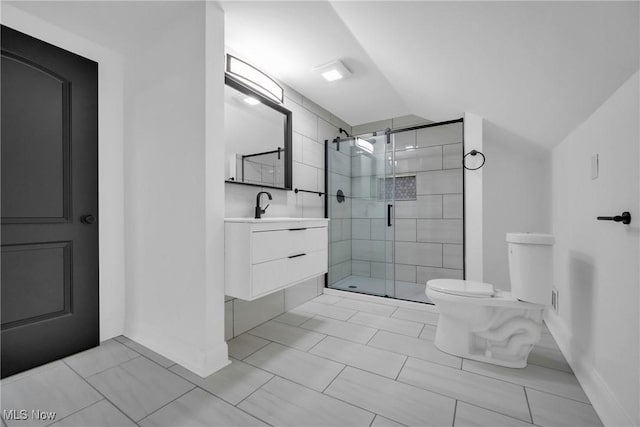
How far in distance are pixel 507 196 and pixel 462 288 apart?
1555mm

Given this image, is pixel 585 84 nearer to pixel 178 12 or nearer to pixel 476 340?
pixel 476 340

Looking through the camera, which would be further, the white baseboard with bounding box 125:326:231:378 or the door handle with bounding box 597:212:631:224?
the white baseboard with bounding box 125:326:231:378

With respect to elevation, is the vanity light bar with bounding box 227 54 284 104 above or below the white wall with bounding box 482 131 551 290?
above

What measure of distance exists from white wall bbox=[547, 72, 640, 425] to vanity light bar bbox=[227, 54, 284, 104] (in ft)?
6.72

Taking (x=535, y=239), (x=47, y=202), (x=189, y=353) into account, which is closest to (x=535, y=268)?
(x=535, y=239)

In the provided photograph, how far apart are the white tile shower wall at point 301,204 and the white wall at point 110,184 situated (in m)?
0.77

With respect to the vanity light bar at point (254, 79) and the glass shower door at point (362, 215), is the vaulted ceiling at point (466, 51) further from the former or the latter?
the glass shower door at point (362, 215)

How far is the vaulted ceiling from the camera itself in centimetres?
107

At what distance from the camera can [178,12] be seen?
1583 millimetres

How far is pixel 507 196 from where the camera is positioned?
2758mm

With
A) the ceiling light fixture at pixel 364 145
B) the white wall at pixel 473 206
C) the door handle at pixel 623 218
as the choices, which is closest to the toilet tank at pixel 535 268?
the door handle at pixel 623 218

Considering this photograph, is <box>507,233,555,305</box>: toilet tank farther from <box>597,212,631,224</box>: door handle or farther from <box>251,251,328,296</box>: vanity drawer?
<box>251,251,328,296</box>: vanity drawer

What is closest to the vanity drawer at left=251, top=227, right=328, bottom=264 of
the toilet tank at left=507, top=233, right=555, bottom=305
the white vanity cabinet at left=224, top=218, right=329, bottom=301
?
the white vanity cabinet at left=224, top=218, right=329, bottom=301

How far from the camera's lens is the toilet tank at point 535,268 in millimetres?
1544
